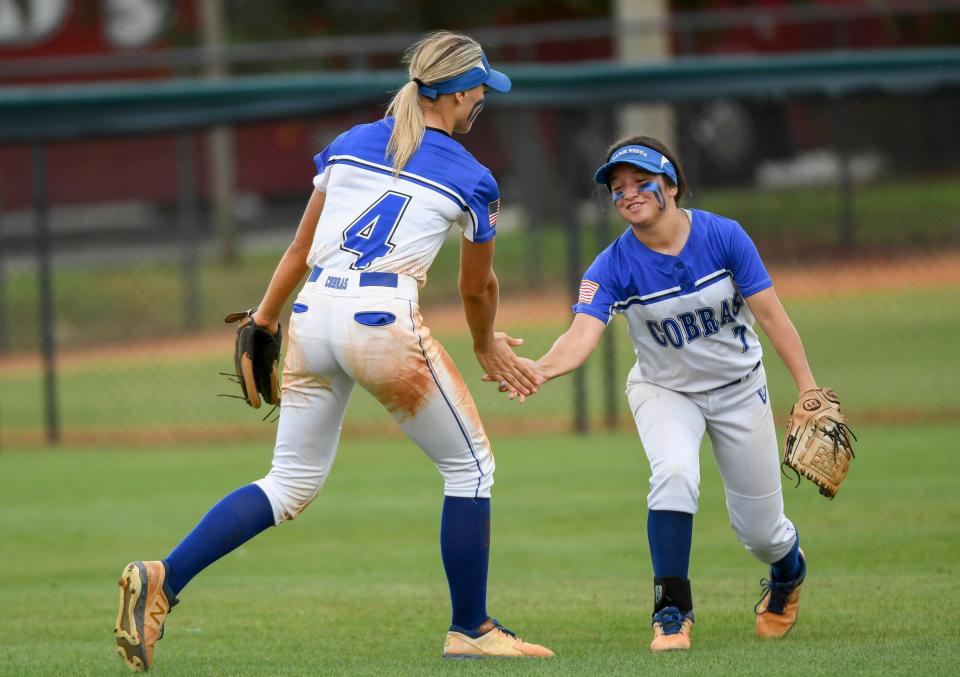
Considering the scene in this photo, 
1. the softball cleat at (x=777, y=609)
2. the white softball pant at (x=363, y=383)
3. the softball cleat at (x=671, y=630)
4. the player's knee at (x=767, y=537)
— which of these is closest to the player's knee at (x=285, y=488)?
the white softball pant at (x=363, y=383)

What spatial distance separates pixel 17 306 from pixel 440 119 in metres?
13.3

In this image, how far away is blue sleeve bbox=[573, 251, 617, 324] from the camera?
4785mm

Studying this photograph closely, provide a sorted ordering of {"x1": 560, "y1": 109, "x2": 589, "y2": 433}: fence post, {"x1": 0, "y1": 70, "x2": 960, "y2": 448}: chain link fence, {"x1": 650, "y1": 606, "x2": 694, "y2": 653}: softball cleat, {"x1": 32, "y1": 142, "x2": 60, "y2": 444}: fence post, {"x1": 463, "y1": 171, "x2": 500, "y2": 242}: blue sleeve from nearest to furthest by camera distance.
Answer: {"x1": 463, "y1": 171, "x2": 500, "y2": 242}: blue sleeve < {"x1": 650, "y1": 606, "x2": 694, "y2": 653}: softball cleat < {"x1": 560, "y1": 109, "x2": 589, "y2": 433}: fence post < {"x1": 32, "y1": 142, "x2": 60, "y2": 444}: fence post < {"x1": 0, "y1": 70, "x2": 960, "y2": 448}: chain link fence

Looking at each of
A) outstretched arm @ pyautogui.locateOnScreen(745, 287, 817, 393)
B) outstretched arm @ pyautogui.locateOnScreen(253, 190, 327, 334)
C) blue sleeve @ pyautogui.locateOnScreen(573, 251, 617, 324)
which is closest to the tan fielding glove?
outstretched arm @ pyautogui.locateOnScreen(745, 287, 817, 393)

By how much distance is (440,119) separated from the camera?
4590 millimetres

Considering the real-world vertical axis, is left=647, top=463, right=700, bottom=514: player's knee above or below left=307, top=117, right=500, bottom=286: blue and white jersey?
below

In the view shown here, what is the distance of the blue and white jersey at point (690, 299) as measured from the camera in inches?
187

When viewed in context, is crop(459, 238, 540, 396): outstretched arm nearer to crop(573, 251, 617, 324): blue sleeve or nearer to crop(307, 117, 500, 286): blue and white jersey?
crop(307, 117, 500, 286): blue and white jersey

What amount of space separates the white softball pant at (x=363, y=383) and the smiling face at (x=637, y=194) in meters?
0.81

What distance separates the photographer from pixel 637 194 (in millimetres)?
4750

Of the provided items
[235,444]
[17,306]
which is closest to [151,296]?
[17,306]

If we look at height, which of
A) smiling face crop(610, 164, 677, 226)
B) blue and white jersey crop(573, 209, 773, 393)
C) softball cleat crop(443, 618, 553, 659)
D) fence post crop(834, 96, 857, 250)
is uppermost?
fence post crop(834, 96, 857, 250)

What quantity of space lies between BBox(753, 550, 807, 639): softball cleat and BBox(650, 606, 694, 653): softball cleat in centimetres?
38

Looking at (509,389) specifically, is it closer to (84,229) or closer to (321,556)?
(321,556)
